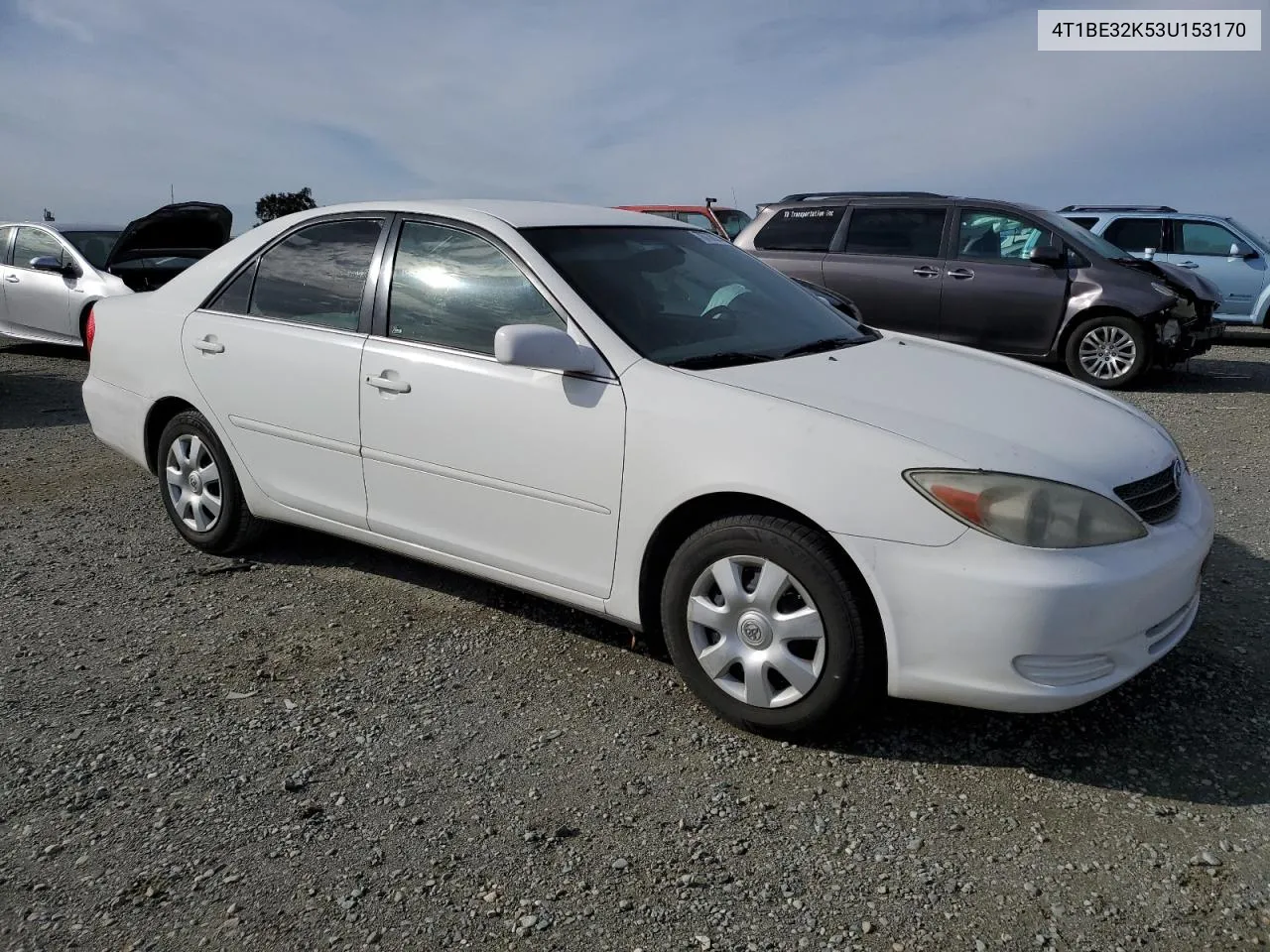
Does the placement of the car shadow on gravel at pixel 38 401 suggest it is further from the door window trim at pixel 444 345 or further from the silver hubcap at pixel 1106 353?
the silver hubcap at pixel 1106 353

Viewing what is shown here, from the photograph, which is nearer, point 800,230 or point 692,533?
point 692,533

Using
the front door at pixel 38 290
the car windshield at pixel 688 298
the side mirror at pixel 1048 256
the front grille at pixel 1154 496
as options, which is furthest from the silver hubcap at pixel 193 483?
the side mirror at pixel 1048 256

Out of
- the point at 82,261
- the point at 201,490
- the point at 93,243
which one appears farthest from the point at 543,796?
the point at 93,243

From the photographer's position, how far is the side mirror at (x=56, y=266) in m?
10.2

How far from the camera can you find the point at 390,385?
11.9 feet

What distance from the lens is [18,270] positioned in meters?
10.7

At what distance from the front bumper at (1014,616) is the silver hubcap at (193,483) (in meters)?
2.93

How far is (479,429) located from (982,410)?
160cm

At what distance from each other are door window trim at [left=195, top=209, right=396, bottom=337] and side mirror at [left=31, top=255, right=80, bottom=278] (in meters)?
7.21

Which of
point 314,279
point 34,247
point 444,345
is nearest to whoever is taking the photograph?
point 444,345

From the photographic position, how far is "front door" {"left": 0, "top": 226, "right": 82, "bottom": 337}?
10.5 meters

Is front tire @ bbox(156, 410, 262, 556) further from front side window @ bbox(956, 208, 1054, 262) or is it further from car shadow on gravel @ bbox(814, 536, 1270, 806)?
front side window @ bbox(956, 208, 1054, 262)

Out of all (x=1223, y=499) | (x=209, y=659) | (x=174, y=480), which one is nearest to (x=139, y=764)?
(x=209, y=659)

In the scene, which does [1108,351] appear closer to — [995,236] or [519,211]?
[995,236]
